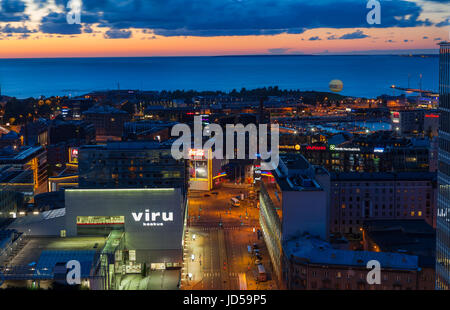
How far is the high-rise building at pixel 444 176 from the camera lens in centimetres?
1132

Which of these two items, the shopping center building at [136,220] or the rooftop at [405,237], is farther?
the shopping center building at [136,220]

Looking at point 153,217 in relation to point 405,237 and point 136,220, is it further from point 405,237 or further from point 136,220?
point 405,237

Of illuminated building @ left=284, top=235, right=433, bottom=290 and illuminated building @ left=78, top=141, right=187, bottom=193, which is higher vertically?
illuminated building @ left=78, top=141, right=187, bottom=193

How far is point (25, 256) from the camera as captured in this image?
17.1 meters

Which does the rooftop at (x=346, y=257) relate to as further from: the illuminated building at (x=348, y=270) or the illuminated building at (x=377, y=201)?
the illuminated building at (x=377, y=201)

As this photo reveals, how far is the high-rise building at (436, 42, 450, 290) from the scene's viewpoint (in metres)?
11.3

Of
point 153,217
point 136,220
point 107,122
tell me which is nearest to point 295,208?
point 153,217

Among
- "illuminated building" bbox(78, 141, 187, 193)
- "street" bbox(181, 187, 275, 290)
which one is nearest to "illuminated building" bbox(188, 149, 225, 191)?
"street" bbox(181, 187, 275, 290)

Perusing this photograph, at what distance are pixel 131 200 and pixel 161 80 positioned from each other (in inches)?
5481

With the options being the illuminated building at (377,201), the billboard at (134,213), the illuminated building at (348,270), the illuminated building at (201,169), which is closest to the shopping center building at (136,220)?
the billboard at (134,213)

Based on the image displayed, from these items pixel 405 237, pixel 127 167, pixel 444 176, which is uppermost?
pixel 444 176

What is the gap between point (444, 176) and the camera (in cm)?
1172

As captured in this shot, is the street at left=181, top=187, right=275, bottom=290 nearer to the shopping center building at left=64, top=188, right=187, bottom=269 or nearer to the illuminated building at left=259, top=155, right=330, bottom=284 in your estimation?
the shopping center building at left=64, top=188, right=187, bottom=269

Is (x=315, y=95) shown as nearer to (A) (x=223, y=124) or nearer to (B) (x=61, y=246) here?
(A) (x=223, y=124)
